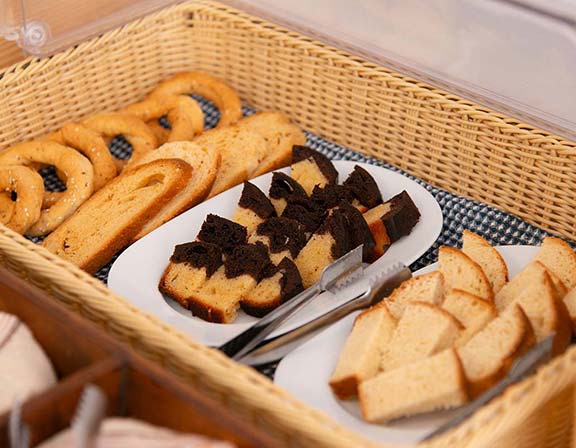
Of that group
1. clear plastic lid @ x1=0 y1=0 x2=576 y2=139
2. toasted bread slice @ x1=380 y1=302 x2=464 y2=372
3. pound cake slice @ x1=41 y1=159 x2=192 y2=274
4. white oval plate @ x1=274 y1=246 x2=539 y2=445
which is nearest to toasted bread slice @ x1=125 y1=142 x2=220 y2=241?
pound cake slice @ x1=41 y1=159 x2=192 y2=274

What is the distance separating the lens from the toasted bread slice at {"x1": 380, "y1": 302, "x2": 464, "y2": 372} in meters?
1.16

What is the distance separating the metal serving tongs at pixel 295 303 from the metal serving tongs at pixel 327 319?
15 millimetres

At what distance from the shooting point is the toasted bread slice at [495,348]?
1129 mm

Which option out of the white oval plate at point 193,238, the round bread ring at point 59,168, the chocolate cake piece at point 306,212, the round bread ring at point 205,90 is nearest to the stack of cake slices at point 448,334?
the white oval plate at point 193,238

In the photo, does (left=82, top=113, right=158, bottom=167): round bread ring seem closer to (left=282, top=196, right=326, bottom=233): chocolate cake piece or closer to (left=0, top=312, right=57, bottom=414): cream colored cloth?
(left=282, top=196, right=326, bottom=233): chocolate cake piece

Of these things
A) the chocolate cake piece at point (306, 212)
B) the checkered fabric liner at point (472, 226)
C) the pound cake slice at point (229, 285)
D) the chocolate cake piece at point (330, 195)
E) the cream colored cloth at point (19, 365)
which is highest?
the cream colored cloth at point (19, 365)

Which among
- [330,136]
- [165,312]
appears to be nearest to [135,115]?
[330,136]

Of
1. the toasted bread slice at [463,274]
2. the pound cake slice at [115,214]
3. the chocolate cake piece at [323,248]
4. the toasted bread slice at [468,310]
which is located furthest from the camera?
the pound cake slice at [115,214]

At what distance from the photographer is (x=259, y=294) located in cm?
139

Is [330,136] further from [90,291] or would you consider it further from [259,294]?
[90,291]

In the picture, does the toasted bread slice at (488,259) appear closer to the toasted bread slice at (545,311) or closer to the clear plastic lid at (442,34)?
the toasted bread slice at (545,311)

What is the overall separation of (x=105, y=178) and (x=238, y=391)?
81cm

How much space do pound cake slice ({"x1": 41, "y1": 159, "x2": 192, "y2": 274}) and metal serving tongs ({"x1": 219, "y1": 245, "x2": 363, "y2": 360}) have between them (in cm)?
39

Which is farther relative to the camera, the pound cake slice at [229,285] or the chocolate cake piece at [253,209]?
the chocolate cake piece at [253,209]
